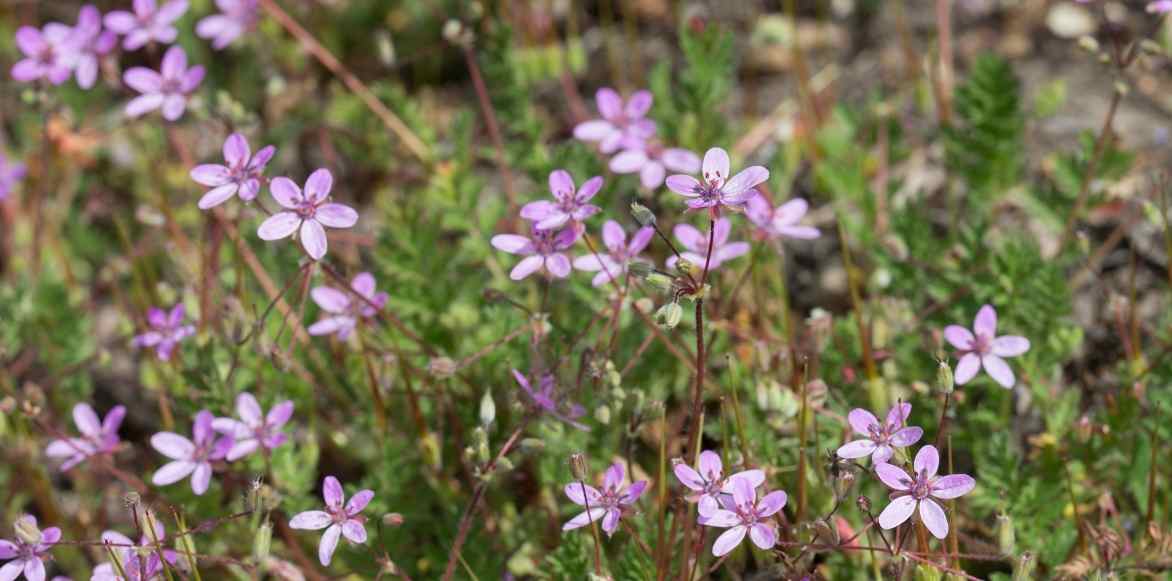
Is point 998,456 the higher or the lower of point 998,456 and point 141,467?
the higher

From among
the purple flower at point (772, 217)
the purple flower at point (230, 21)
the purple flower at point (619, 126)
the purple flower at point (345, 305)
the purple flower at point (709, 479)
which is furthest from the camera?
the purple flower at point (230, 21)

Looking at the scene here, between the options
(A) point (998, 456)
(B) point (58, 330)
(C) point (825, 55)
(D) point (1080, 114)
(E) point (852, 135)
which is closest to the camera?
(A) point (998, 456)

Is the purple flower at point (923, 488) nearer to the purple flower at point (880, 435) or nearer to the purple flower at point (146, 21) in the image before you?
the purple flower at point (880, 435)

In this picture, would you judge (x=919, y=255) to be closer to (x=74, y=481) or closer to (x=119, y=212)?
(x=74, y=481)

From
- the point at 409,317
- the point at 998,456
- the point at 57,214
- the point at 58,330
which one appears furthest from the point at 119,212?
the point at 998,456

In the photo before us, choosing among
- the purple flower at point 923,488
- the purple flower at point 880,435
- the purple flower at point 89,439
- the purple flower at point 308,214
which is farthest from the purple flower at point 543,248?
the purple flower at point 89,439

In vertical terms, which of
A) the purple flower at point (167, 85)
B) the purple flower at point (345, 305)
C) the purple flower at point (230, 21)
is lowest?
the purple flower at point (345, 305)

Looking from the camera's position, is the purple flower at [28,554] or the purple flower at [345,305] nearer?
the purple flower at [28,554]
